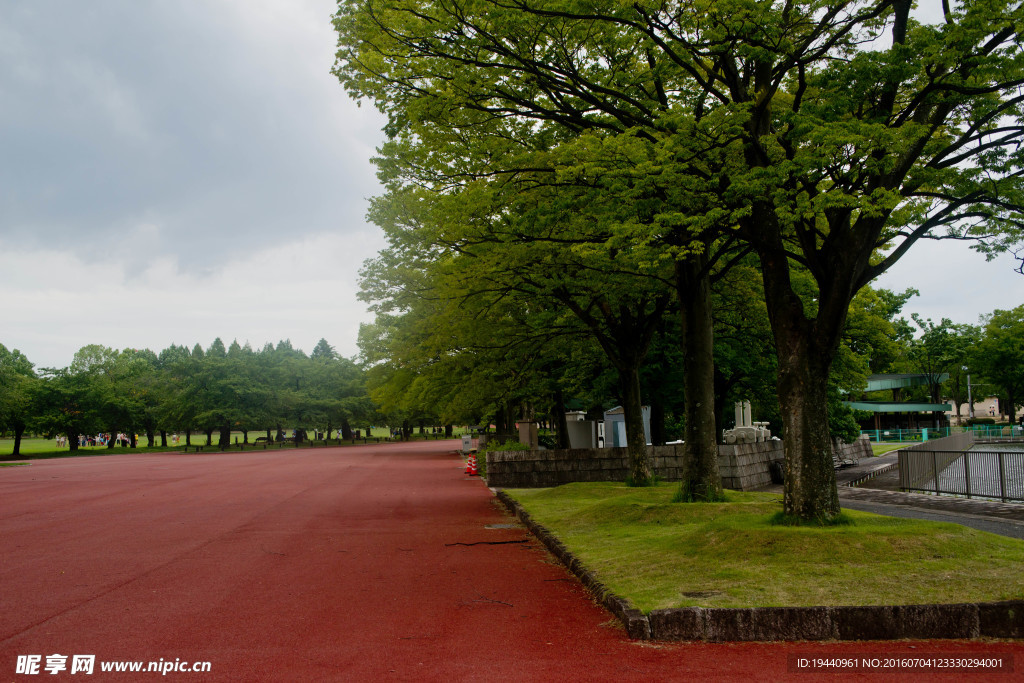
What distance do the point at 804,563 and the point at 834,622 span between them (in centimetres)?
141

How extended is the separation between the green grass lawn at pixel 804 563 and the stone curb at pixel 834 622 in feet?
0.40

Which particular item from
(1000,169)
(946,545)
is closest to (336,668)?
(946,545)

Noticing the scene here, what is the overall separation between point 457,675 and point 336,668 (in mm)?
934

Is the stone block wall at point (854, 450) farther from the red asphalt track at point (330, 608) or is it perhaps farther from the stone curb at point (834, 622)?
the stone curb at point (834, 622)

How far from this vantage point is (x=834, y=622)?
5.50m

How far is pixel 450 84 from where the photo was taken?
10.8 m

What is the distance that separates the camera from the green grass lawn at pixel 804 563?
5875 mm

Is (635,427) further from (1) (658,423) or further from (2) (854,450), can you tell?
(2) (854,450)

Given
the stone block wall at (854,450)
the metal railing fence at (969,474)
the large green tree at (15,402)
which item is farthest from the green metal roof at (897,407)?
the large green tree at (15,402)

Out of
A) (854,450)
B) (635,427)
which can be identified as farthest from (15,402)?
(854,450)

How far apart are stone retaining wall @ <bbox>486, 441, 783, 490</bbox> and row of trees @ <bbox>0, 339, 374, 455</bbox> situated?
48.0 m

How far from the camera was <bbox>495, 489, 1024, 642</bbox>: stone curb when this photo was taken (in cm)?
544

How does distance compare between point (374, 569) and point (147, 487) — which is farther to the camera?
point (147, 487)

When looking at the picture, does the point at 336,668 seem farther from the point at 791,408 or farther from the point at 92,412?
the point at 92,412
